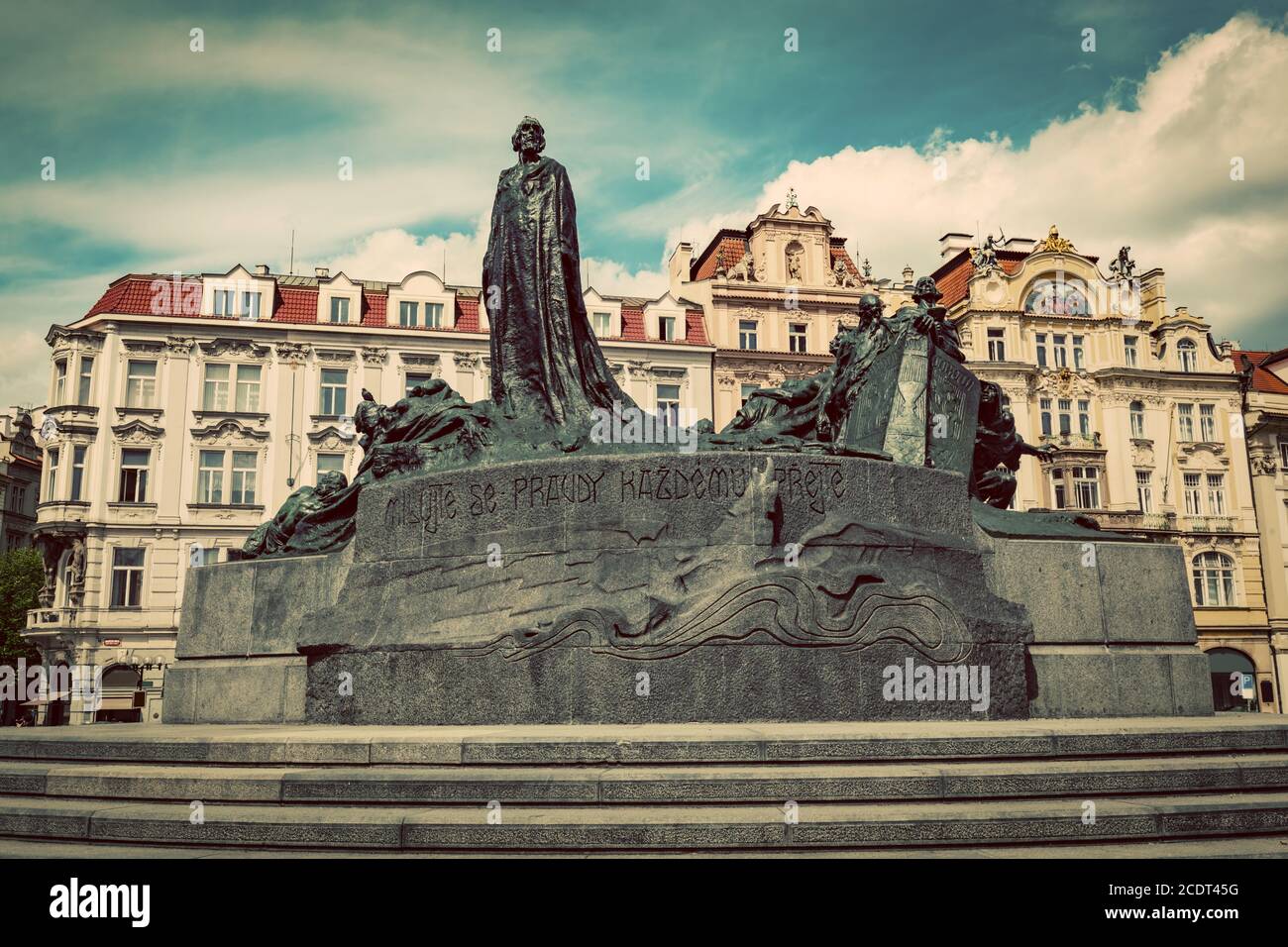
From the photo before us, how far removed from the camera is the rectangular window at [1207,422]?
46094 mm

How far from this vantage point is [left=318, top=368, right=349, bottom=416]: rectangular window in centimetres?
3997

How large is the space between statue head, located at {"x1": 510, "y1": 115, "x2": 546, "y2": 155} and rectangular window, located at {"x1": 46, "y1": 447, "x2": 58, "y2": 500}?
3152 cm

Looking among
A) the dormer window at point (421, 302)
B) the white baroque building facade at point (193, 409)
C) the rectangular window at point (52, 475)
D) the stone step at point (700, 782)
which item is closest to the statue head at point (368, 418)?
the stone step at point (700, 782)

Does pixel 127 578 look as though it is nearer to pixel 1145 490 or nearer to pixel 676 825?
pixel 676 825

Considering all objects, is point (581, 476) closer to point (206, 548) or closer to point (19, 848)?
point (19, 848)

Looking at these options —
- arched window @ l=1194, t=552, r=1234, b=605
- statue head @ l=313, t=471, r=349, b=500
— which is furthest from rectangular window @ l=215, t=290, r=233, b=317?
arched window @ l=1194, t=552, r=1234, b=605

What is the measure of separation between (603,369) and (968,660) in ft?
Answer: 17.7

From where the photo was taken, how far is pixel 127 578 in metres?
36.6

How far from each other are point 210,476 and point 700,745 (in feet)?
117

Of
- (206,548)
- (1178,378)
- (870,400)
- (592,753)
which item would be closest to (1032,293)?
(1178,378)

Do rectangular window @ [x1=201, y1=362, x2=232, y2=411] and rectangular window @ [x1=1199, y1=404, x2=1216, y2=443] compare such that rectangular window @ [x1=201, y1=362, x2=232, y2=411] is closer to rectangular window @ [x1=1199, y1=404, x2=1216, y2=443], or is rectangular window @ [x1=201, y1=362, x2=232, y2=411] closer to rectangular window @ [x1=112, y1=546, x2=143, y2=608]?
rectangular window @ [x1=112, y1=546, x2=143, y2=608]

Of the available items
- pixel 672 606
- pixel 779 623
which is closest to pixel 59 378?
pixel 672 606

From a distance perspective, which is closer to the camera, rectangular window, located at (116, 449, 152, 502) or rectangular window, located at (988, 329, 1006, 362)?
rectangular window, located at (116, 449, 152, 502)

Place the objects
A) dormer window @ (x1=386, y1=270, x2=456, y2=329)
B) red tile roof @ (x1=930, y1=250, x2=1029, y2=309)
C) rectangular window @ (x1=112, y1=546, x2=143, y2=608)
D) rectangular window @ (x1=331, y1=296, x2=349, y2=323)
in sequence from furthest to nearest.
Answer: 1. red tile roof @ (x1=930, y1=250, x2=1029, y2=309)
2. dormer window @ (x1=386, y1=270, x2=456, y2=329)
3. rectangular window @ (x1=331, y1=296, x2=349, y2=323)
4. rectangular window @ (x1=112, y1=546, x2=143, y2=608)
